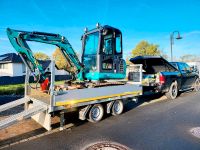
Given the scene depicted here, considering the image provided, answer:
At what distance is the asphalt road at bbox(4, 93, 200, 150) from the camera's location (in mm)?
5020

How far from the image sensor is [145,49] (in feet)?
142

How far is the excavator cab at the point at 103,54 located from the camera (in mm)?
7809

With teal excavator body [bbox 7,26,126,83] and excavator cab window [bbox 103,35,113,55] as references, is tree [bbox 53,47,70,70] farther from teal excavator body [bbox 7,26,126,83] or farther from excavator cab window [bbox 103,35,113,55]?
excavator cab window [bbox 103,35,113,55]

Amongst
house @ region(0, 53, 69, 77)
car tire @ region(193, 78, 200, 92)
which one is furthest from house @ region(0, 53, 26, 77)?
car tire @ region(193, 78, 200, 92)

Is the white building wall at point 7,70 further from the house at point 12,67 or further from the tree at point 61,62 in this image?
the tree at point 61,62

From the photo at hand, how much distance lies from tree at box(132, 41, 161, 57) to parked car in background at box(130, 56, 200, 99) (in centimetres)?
2964

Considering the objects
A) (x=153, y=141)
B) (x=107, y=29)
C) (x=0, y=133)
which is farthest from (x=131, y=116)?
(x=0, y=133)

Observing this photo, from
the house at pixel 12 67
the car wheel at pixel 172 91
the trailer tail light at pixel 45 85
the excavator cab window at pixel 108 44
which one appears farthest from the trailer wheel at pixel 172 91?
the house at pixel 12 67

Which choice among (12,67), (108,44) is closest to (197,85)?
(108,44)

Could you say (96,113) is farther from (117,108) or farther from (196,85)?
(196,85)

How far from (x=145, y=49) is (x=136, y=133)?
3928 centimetres

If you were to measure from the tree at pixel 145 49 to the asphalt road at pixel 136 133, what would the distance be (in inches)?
1412

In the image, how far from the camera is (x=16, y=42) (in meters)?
6.43

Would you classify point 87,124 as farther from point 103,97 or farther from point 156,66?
point 156,66
